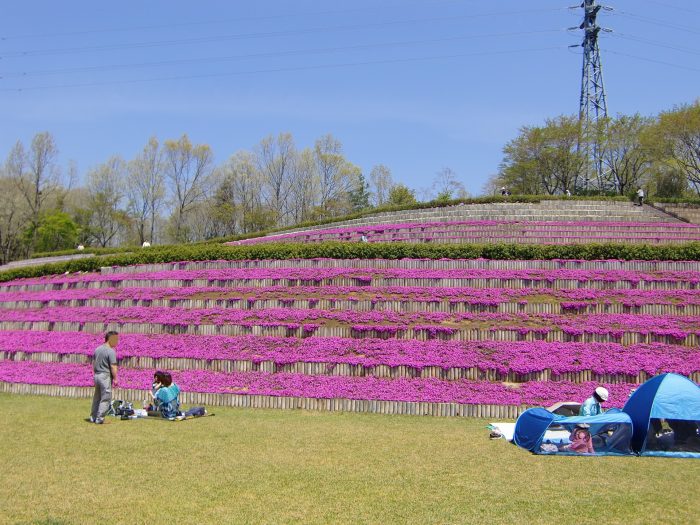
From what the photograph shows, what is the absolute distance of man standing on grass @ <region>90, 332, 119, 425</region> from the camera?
12.5 meters

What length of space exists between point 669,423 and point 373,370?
7.66m

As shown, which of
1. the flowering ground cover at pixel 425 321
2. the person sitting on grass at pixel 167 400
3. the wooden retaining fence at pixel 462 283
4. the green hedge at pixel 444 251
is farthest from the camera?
the green hedge at pixel 444 251

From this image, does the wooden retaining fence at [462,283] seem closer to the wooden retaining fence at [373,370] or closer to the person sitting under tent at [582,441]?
the wooden retaining fence at [373,370]

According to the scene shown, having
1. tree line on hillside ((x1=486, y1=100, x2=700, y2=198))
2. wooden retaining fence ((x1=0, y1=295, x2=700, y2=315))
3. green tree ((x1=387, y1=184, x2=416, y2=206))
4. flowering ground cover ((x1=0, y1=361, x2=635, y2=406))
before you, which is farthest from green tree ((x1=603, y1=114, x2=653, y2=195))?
flowering ground cover ((x1=0, y1=361, x2=635, y2=406))

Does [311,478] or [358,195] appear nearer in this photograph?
[311,478]

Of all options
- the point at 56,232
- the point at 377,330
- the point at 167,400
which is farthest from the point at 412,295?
the point at 56,232

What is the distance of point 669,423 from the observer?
1045cm

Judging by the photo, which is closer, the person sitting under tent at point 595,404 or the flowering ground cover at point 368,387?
the person sitting under tent at point 595,404

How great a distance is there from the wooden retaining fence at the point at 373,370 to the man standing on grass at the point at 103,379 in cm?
485

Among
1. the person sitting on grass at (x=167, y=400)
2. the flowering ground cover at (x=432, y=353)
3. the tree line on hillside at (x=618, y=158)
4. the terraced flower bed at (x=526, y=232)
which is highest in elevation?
the tree line on hillside at (x=618, y=158)

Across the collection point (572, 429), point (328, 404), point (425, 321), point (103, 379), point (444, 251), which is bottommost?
point (328, 404)

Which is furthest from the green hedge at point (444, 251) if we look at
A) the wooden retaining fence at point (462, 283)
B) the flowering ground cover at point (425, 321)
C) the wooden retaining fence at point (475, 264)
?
the flowering ground cover at point (425, 321)

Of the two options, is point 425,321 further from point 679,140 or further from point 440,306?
point 679,140

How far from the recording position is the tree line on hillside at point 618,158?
51.5 meters
